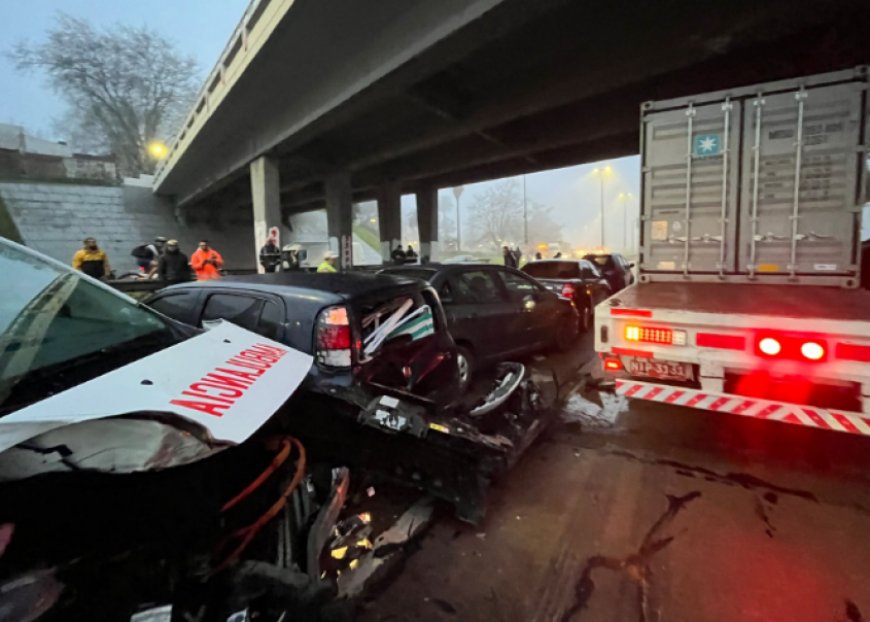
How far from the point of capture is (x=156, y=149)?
38.6m

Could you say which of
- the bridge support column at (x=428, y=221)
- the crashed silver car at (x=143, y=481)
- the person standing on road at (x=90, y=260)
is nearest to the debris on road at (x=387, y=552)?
the crashed silver car at (x=143, y=481)

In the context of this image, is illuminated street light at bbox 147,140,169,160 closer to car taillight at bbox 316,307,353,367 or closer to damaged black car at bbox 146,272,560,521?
damaged black car at bbox 146,272,560,521

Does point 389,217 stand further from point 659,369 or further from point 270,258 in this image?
point 659,369

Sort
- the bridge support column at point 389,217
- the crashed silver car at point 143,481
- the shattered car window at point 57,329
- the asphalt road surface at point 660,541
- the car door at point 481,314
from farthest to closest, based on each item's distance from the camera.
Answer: the bridge support column at point 389,217 < the car door at point 481,314 < the asphalt road surface at point 660,541 < the shattered car window at point 57,329 < the crashed silver car at point 143,481

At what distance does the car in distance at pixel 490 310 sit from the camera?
551 centimetres

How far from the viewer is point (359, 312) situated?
3.26 m

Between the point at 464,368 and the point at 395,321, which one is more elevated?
the point at 395,321

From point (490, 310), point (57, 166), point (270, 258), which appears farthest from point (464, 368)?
point (57, 166)

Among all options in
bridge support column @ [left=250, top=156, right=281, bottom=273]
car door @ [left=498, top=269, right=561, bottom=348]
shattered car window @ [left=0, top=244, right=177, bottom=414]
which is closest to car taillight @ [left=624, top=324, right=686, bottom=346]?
car door @ [left=498, top=269, right=561, bottom=348]

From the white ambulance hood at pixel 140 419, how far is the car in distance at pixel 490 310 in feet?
12.5

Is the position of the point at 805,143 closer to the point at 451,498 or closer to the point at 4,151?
the point at 451,498

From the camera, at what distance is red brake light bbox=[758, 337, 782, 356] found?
3098 mm

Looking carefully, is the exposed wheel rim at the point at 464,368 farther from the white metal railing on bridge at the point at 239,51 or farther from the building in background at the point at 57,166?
the building in background at the point at 57,166

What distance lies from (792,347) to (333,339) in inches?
123
